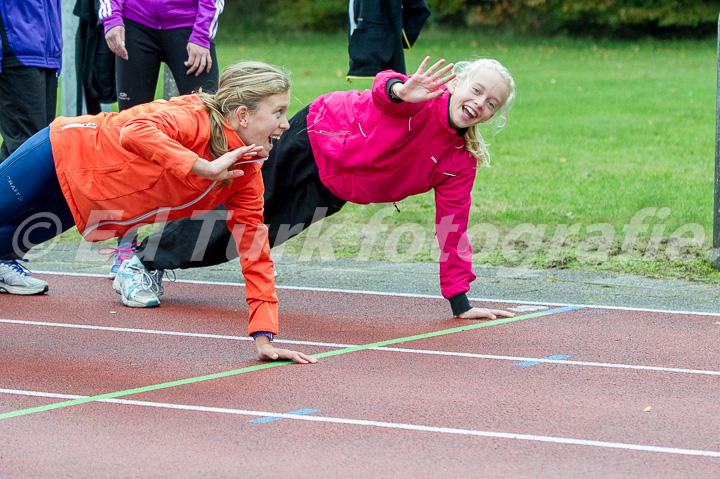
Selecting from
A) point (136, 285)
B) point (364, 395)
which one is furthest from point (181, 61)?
point (364, 395)

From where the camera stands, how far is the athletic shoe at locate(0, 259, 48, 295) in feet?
21.1

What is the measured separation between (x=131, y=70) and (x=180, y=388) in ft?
10.0

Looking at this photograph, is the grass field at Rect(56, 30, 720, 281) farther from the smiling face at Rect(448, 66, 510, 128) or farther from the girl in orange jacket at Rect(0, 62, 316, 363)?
the smiling face at Rect(448, 66, 510, 128)

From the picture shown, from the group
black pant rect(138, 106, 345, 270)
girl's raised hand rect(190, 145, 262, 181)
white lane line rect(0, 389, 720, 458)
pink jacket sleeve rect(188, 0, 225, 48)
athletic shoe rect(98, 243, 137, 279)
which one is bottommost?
athletic shoe rect(98, 243, 137, 279)

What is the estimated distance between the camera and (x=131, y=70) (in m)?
6.91

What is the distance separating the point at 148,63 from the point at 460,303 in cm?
273

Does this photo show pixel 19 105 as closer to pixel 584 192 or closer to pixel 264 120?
pixel 264 120

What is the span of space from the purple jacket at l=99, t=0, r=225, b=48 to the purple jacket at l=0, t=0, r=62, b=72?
0.36 meters

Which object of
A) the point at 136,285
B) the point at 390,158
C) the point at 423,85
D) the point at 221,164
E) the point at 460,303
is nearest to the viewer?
the point at 221,164

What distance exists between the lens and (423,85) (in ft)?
17.0

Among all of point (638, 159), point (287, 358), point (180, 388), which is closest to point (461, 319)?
point (287, 358)

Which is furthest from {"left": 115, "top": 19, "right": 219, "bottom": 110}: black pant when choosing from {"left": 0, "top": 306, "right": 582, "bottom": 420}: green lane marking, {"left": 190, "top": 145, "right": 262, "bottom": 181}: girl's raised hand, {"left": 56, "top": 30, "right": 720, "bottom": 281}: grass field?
{"left": 190, "top": 145, "right": 262, "bottom": 181}: girl's raised hand

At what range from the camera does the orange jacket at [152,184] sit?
4.70 meters

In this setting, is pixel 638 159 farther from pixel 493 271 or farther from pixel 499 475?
pixel 499 475
